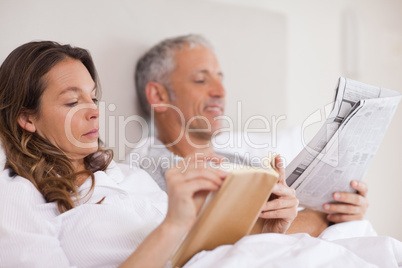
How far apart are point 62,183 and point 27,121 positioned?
0.70 ft

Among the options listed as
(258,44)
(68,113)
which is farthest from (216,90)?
(68,113)

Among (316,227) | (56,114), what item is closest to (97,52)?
(56,114)

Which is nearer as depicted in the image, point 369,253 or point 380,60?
point 369,253

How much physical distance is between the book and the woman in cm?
11

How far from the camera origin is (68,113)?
3.85ft

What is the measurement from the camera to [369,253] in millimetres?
993

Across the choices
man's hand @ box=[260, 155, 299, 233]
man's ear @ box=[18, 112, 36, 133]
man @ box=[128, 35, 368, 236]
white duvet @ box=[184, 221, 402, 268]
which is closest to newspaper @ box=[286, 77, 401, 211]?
man's hand @ box=[260, 155, 299, 233]

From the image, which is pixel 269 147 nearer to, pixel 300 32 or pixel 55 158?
pixel 300 32

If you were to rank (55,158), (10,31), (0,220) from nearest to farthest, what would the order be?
1. (0,220)
2. (55,158)
3. (10,31)

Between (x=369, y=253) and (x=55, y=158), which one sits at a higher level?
(x=55, y=158)

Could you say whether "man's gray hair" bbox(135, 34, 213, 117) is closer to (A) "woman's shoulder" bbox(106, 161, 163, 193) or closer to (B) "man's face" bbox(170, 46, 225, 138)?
(B) "man's face" bbox(170, 46, 225, 138)

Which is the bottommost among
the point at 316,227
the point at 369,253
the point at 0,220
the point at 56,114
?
the point at 316,227

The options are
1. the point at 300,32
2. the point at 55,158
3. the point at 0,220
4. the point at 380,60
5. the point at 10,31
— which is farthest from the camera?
the point at 380,60

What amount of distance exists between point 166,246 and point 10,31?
39.2 inches
